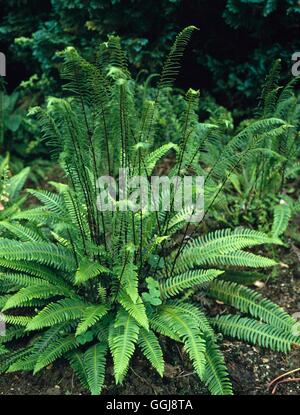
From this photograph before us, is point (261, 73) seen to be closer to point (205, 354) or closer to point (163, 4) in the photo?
point (163, 4)

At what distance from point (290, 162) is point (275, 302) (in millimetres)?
1362

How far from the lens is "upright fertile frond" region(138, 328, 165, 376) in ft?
11.3

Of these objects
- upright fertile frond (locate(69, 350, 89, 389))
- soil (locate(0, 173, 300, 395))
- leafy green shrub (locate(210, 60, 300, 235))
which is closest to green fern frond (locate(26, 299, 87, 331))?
upright fertile frond (locate(69, 350, 89, 389))

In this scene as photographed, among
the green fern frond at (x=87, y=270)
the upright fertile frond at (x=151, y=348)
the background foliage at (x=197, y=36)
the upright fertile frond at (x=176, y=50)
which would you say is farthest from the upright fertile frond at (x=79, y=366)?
the background foliage at (x=197, y=36)

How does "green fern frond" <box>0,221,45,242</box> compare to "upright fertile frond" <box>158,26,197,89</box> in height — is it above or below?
below

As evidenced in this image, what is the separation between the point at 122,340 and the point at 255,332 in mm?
973

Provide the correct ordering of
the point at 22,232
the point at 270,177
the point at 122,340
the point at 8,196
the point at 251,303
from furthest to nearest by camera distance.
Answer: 1. the point at 8,196
2. the point at 270,177
3. the point at 22,232
4. the point at 251,303
5. the point at 122,340

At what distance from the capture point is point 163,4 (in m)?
5.43

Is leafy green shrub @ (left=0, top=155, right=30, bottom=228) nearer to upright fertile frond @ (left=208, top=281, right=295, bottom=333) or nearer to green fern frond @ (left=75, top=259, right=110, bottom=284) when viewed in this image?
green fern frond @ (left=75, top=259, right=110, bottom=284)

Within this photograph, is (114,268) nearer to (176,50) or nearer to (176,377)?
(176,377)

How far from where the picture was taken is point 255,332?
12.6ft

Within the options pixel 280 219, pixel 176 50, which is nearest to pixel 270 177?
pixel 280 219

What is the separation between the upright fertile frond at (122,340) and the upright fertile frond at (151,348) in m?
0.06

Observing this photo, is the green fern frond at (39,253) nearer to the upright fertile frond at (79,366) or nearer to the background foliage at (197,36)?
the upright fertile frond at (79,366)
